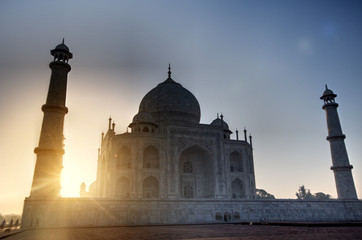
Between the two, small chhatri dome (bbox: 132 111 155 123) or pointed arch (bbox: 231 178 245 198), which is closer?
small chhatri dome (bbox: 132 111 155 123)

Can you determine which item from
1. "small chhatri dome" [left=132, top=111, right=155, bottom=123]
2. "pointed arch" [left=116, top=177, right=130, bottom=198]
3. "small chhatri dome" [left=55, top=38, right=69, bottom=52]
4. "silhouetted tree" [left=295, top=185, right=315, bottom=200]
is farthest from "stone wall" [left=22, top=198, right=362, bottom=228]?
"silhouetted tree" [left=295, top=185, right=315, bottom=200]

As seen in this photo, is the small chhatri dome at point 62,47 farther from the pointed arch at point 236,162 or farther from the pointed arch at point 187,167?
the pointed arch at point 236,162

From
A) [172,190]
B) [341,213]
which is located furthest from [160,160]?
[341,213]

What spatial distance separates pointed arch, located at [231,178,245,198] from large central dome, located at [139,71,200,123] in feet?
23.4

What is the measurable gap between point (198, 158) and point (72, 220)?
12.7 m

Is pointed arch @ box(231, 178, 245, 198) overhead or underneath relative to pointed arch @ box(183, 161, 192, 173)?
underneath

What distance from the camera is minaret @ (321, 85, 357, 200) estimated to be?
24875mm

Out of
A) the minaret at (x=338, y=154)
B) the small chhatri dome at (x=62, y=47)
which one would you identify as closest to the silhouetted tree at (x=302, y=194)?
the minaret at (x=338, y=154)

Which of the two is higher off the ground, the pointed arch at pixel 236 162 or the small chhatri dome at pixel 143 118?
the small chhatri dome at pixel 143 118

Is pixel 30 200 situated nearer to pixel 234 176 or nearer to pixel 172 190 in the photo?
pixel 172 190

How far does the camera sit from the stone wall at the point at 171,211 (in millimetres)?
16547

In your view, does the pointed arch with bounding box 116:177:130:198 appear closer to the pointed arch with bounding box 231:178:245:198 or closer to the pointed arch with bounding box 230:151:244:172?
the pointed arch with bounding box 231:178:245:198

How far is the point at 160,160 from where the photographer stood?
24.0 meters

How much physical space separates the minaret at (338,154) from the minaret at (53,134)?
2175 cm
